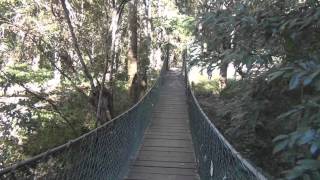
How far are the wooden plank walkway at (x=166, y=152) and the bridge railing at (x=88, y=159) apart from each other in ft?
1.23

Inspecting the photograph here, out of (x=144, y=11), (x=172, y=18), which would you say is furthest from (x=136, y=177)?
(x=172, y=18)

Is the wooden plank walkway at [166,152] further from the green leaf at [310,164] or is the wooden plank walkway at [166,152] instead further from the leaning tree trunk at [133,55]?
the green leaf at [310,164]

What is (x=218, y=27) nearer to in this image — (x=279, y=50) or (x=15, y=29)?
(x=279, y=50)

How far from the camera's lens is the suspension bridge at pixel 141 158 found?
7.72 ft

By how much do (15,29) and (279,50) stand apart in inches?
157

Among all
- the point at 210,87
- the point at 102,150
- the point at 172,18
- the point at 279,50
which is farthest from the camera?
the point at 172,18

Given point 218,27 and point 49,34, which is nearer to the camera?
point 218,27

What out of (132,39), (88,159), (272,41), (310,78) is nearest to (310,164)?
(310,78)

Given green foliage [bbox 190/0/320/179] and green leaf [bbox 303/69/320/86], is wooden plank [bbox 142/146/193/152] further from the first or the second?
green leaf [bbox 303/69/320/86]

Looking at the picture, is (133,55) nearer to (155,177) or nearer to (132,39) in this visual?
(132,39)

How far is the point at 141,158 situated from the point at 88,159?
9.71 feet

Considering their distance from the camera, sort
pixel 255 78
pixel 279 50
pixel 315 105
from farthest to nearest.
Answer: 1. pixel 255 78
2. pixel 279 50
3. pixel 315 105

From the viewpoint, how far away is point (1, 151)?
6285mm

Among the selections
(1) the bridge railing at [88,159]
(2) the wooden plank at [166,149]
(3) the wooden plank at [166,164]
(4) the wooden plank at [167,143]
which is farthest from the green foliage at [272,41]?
(4) the wooden plank at [167,143]
